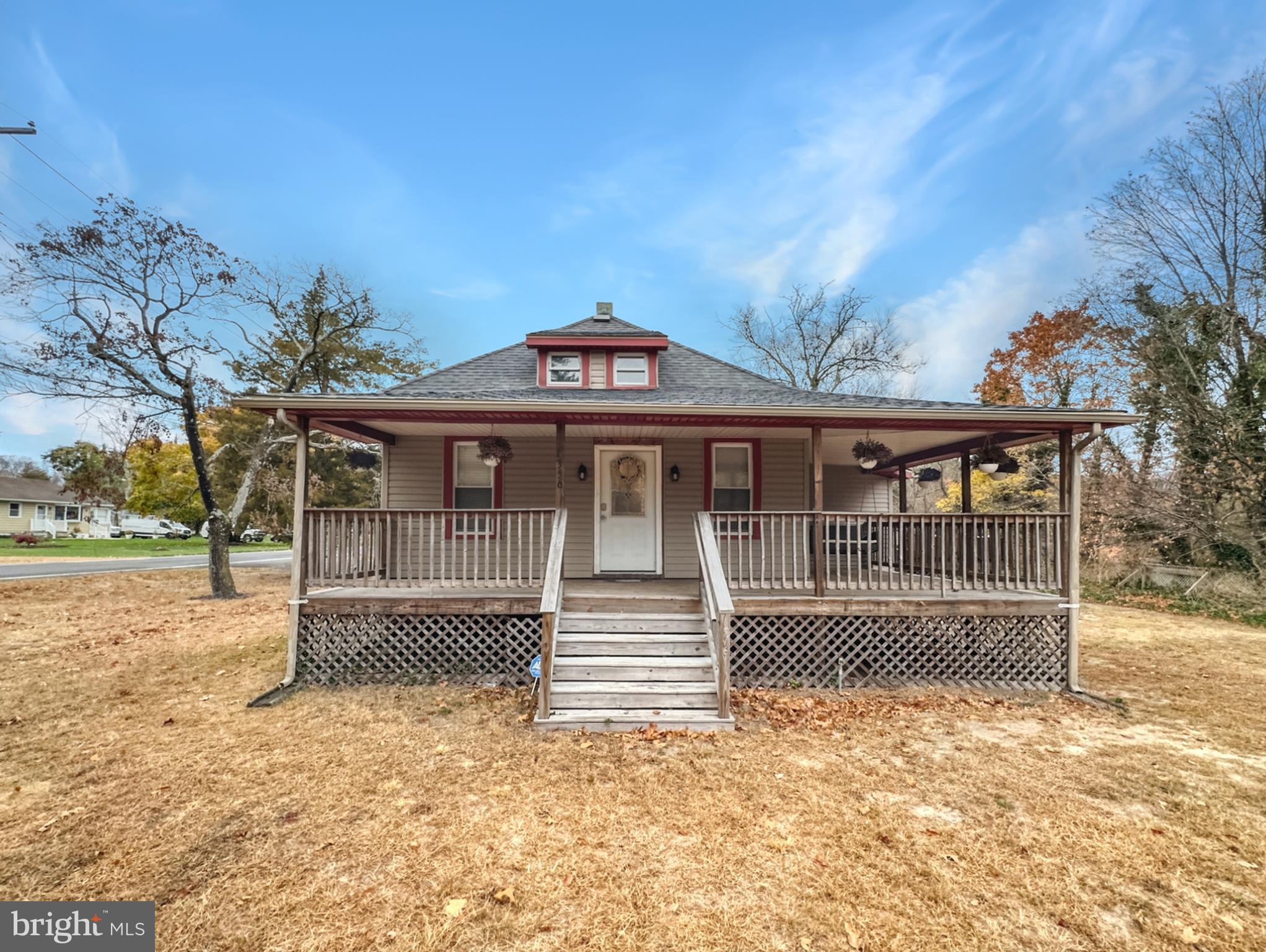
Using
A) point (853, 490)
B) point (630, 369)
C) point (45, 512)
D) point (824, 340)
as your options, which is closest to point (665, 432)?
point (630, 369)

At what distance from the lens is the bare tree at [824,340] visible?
924 inches

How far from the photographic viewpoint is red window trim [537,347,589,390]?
9.14 meters

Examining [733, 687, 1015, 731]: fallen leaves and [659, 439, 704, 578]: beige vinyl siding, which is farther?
[659, 439, 704, 578]: beige vinyl siding

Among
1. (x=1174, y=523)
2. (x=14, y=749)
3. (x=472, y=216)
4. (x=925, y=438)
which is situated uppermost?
(x=472, y=216)

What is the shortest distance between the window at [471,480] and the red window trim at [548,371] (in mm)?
1661

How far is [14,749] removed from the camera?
14.7 ft

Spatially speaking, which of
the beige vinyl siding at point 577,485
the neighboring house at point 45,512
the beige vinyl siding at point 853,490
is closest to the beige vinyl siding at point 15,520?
the neighboring house at point 45,512

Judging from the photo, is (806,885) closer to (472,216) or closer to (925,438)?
(925,438)

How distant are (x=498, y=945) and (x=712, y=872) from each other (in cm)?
116

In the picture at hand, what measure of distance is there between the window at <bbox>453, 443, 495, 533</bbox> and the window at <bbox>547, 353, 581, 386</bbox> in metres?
1.85

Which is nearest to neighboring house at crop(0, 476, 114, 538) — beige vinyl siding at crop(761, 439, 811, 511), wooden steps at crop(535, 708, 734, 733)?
beige vinyl siding at crop(761, 439, 811, 511)

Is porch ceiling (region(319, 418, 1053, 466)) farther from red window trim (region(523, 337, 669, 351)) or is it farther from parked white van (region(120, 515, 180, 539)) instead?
parked white van (region(120, 515, 180, 539))

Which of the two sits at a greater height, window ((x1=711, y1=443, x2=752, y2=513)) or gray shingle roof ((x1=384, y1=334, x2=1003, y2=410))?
gray shingle roof ((x1=384, y1=334, x2=1003, y2=410))

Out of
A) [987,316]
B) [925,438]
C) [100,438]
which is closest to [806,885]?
[925,438]
